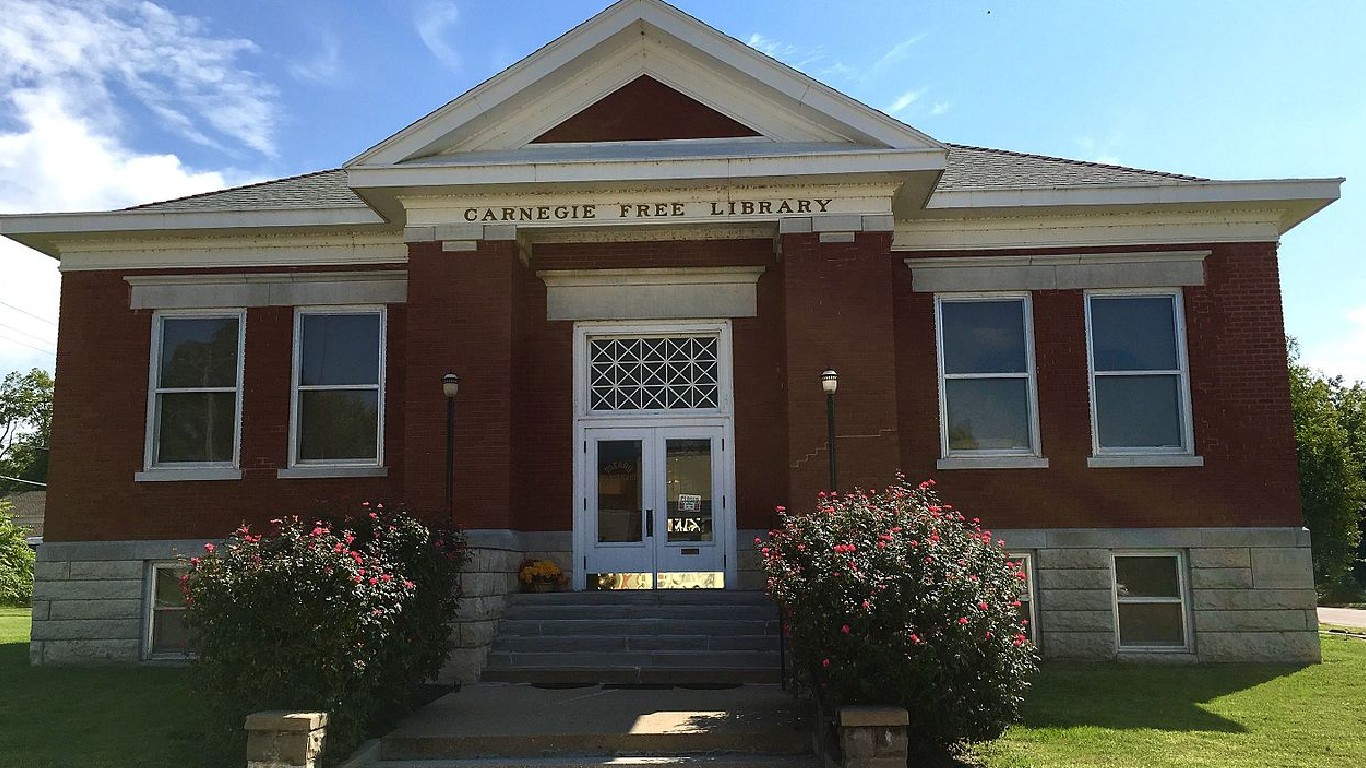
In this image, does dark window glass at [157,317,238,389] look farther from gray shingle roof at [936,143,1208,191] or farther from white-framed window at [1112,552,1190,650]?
white-framed window at [1112,552,1190,650]

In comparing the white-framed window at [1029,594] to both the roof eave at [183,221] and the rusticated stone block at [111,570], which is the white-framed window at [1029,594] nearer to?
the roof eave at [183,221]

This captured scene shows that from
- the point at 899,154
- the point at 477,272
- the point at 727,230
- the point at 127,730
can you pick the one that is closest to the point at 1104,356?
the point at 899,154

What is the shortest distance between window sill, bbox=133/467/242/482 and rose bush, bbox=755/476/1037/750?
9029mm

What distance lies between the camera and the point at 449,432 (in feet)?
42.0

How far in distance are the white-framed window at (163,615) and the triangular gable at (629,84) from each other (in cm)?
614

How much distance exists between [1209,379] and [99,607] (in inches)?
573

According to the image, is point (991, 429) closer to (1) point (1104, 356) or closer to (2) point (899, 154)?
(1) point (1104, 356)

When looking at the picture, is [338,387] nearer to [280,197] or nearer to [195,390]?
[195,390]

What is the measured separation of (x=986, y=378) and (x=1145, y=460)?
7.15 feet

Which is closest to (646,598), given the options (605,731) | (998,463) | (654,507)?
(654,507)

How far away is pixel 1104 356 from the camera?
1409 cm

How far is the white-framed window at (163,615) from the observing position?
14164mm

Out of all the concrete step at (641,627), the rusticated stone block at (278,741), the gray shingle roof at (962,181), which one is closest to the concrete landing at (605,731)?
the rusticated stone block at (278,741)

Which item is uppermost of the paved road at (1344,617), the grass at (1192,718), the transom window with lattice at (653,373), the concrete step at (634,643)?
the transom window with lattice at (653,373)
